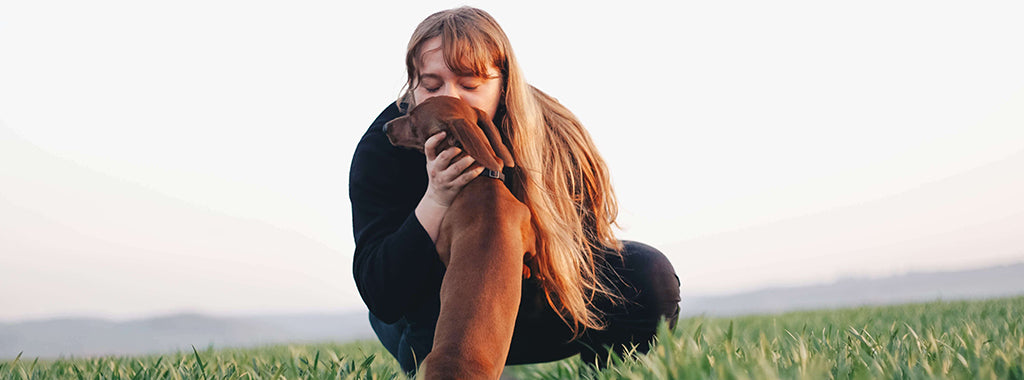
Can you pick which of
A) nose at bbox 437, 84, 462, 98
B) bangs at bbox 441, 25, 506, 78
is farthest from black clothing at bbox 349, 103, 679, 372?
bangs at bbox 441, 25, 506, 78

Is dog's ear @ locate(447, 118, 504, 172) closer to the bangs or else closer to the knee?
the bangs

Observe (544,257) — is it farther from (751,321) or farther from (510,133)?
(751,321)

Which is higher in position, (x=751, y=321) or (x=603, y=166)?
(x=603, y=166)

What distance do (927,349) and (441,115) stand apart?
1.85m

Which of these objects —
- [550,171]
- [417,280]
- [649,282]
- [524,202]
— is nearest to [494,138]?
[524,202]

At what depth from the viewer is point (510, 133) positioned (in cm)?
277

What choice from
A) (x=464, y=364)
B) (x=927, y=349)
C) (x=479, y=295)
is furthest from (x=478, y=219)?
(x=927, y=349)

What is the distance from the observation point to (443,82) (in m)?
2.62

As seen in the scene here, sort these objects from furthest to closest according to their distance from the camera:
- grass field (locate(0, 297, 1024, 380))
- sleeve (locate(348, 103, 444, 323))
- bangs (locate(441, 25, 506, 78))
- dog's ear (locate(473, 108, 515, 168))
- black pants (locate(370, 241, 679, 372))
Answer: black pants (locate(370, 241, 679, 372)) < bangs (locate(441, 25, 506, 78)) < sleeve (locate(348, 103, 444, 323)) < dog's ear (locate(473, 108, 515, 168)) < grass field (locate(0, 297, 1024, 380))

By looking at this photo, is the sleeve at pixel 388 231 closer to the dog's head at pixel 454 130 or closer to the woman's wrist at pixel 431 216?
the woman's wrist at pixel 431 216

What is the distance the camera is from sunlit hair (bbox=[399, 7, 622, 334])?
2.59m

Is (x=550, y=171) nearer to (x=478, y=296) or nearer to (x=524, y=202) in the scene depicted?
(x=524, y=202)

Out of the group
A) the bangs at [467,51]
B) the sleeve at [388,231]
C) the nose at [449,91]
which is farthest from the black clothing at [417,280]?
the bangs at [467,51]

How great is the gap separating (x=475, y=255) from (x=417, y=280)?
1.49ft
